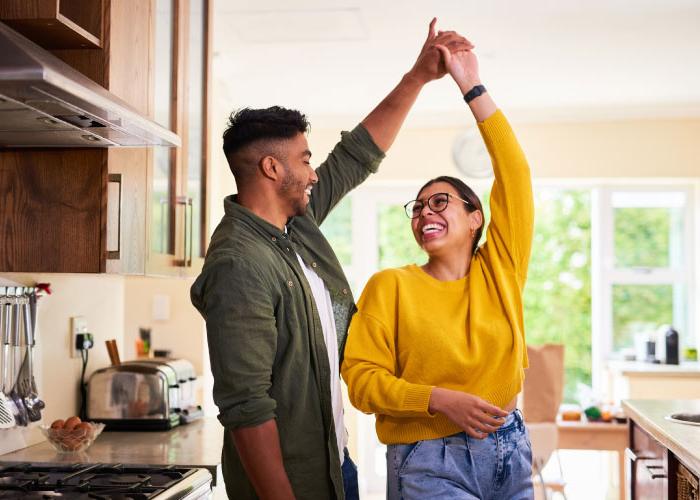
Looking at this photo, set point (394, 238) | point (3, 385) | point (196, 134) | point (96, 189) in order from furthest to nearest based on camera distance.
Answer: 1. point (394, 238)
2. point (196, 134)
3. point (3, 385)
4. point (96, 189)

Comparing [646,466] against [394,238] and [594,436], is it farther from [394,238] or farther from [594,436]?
[394,238]

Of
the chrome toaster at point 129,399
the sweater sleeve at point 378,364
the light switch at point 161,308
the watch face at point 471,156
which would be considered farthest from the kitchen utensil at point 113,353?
the watch face at point 471,156

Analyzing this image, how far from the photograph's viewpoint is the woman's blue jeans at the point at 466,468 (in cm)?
182

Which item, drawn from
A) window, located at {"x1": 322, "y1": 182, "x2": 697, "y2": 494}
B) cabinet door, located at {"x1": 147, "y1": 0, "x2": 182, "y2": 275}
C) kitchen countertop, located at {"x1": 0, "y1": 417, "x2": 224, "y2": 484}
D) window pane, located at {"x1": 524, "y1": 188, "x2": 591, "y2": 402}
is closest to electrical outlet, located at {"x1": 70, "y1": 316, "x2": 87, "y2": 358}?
kitchen countertop, located at {"x1": 0, "y1": 417, "x2": 224, "y2": 484}

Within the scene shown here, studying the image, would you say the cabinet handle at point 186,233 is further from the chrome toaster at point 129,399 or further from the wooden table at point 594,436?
the wooden table at point 594,436

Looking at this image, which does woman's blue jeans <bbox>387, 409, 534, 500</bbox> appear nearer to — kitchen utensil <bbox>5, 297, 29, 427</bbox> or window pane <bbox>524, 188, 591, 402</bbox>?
kitchen utensil <bbox>5, 297, 29, 427</bbox>

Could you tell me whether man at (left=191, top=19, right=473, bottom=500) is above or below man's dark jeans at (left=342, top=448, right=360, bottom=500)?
above

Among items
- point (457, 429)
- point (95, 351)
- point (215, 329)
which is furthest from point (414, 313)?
point (95, 351)

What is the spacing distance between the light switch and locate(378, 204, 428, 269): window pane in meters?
1.86

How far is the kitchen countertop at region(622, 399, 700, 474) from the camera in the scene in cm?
229

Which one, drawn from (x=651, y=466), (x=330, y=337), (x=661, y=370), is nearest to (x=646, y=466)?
(x=651, y=466)

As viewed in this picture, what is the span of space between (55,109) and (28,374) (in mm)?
1088

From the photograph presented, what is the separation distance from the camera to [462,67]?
2.02m

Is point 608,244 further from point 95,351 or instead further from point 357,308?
point 357,308
